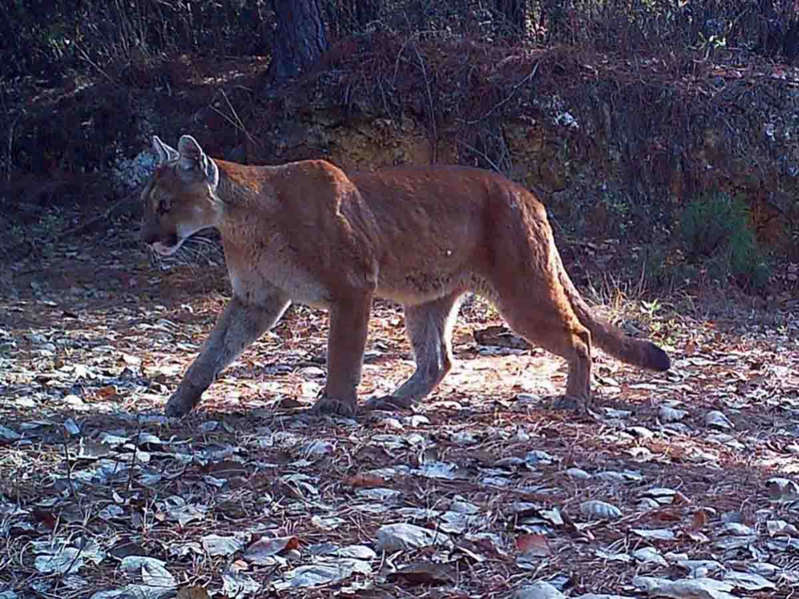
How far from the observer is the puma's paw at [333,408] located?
5.82 metres

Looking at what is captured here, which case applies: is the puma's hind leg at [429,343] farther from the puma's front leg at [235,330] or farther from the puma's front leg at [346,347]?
the puma's front leg at [235,330]

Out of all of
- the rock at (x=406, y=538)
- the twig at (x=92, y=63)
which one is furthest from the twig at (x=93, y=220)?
the rock at (x=406, y=538)

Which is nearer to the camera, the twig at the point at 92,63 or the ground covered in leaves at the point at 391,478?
the ground covered in leaves at the point at 391,478

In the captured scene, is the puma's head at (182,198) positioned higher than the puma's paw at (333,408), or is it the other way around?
the puma's head at (182,198)

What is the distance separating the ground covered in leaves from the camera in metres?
3.46

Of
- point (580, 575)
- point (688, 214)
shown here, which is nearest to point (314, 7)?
point (688, 214)

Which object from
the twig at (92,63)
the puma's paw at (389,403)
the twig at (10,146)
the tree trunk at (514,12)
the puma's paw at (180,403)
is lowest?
the puma's paw at (389,403)

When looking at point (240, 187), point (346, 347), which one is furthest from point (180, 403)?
point (240, 187)

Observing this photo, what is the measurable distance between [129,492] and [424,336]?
2.84m

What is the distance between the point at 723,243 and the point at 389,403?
5.43 metres

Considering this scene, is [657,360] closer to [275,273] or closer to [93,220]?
[275,273]

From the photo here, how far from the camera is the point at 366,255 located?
6.12 m

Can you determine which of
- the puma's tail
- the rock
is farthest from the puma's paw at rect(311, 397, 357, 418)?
the rock

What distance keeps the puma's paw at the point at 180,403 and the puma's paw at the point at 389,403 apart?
93cm
